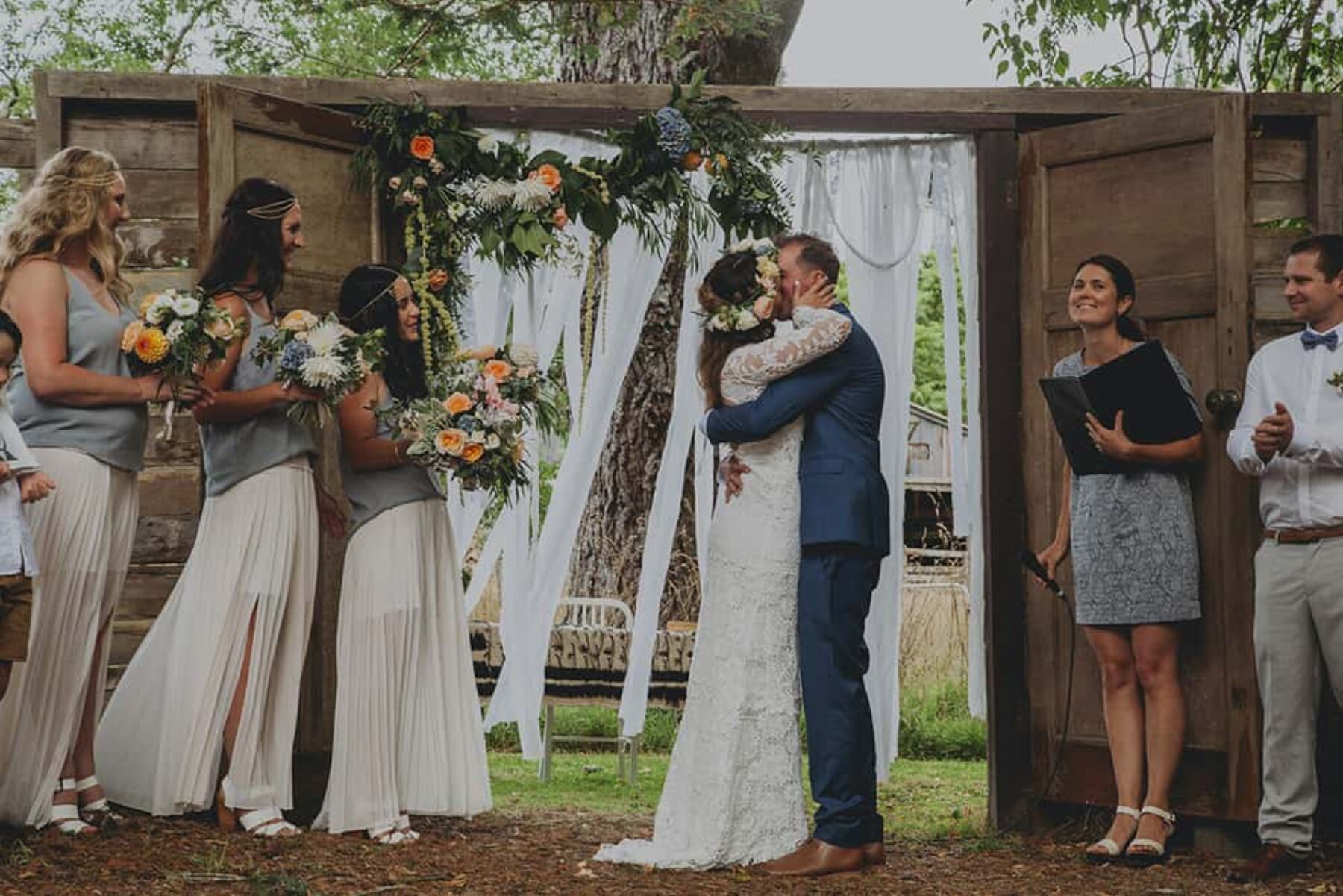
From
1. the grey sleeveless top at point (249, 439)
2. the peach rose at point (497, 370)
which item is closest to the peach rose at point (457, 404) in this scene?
the peach rose at point (497, 370)

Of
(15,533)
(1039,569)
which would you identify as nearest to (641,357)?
(1039,569)

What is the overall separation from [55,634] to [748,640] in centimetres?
198

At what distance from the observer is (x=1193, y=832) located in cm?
546

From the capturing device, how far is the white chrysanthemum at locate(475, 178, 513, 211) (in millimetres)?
5816

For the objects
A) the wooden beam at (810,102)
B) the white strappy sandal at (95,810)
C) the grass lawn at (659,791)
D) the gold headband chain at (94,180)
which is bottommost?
the grass lawn at (659,791)

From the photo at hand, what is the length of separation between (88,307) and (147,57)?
10266mm

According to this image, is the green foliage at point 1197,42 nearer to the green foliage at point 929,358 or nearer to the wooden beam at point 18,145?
the wooden beam at point 18,145

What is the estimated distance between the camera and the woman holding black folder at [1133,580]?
5.20m

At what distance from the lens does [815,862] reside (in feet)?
15.3

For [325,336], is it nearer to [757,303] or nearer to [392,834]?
[757,303]

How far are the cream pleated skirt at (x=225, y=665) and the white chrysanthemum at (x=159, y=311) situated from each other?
591mm

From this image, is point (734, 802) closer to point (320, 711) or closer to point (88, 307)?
point (320, 711)

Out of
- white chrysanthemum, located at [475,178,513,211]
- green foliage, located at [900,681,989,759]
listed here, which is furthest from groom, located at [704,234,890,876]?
green foliage, located at [900,681,989,759]

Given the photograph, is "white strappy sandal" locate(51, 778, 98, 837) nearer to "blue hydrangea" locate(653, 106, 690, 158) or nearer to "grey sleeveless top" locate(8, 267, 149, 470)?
"grey sleeveless top" locate(8, 267, 149, 470)
